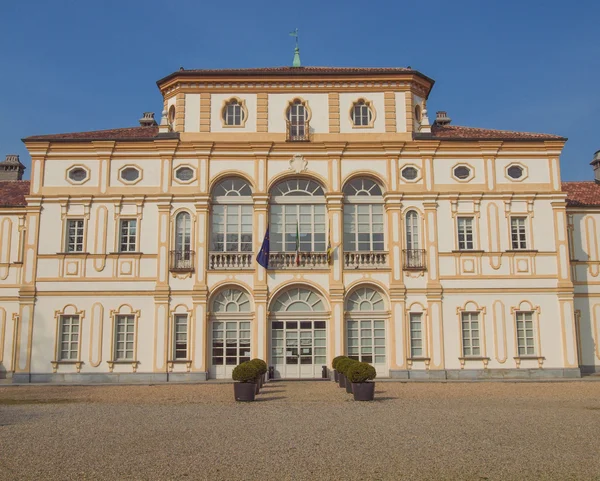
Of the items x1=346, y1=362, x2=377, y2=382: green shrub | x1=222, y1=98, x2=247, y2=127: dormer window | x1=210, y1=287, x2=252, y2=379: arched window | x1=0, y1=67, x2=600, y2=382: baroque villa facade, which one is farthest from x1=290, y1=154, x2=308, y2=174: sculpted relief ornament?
x1=346, y1=362, x2=377, y2=382: green shrub

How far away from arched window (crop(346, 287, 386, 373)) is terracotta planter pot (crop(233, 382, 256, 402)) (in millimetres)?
8511

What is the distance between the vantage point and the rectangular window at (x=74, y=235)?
88.8 ft

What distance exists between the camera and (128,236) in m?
27.1

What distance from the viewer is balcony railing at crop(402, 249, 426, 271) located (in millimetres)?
26859

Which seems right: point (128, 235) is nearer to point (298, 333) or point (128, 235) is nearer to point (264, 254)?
point (264, 254)

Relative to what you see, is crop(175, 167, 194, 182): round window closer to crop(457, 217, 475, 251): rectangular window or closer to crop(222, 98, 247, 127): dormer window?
crop(222, 98, 247, 127): dormer window

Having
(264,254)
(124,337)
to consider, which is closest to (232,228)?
(264,254)

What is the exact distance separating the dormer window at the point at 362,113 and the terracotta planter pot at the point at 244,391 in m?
14.0

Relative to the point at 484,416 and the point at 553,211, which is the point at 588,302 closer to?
the point at 553,211

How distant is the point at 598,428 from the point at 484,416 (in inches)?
99.8

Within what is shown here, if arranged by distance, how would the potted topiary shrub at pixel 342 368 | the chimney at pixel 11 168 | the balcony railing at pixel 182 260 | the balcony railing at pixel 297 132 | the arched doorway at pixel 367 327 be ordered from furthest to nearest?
1. the chimney at pixel 11 168
2. the balcony railing at pixel 297 132
3. the balcony railing at pixel 182 260
4. the arched doorway at pixel 367 327
5. the potted topiary shrub at pixel 342 368

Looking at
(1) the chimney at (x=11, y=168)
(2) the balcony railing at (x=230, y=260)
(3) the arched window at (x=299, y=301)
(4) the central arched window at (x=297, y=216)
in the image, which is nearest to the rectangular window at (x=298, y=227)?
(4) the central arched window at (x=297, y=216)

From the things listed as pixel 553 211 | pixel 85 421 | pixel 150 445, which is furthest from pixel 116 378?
pixel 553 211

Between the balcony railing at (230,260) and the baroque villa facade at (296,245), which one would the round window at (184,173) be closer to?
the baroque villa facade at (296,245)
